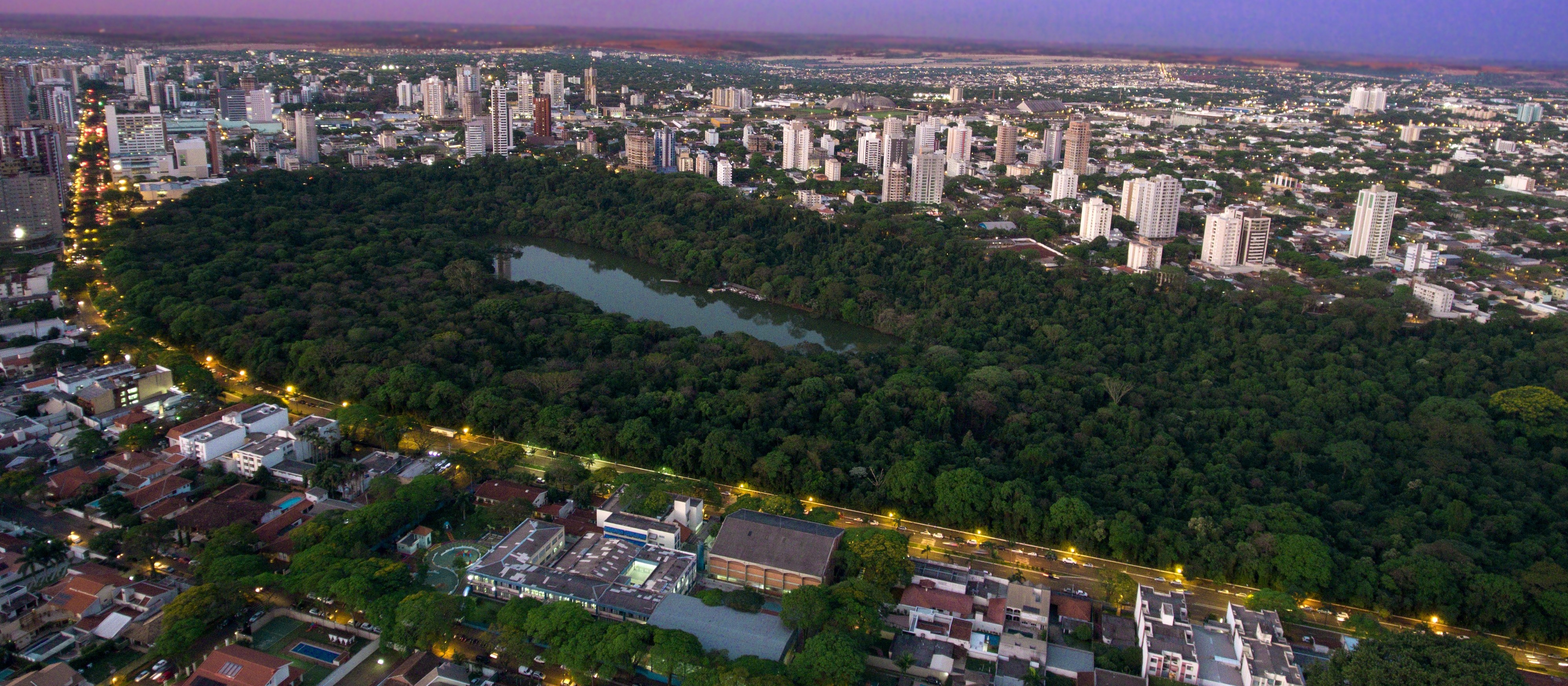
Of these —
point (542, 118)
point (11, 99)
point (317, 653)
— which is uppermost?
point (11, 99)

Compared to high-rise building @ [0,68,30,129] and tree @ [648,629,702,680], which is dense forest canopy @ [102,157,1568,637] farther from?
high-rise building @ [0,68,30,129]

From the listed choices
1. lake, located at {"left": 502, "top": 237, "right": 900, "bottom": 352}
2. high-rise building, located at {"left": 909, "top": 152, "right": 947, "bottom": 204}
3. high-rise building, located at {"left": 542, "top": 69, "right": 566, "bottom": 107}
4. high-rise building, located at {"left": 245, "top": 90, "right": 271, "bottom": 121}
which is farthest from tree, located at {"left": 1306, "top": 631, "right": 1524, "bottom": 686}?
high-rise building, located at {"left": 542, "top": 69, "right": 566, "bottom": 107}

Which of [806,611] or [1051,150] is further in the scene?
[1051,150]

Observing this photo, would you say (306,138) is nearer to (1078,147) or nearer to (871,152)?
(871,152)

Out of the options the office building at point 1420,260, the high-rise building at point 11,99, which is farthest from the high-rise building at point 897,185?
the high-rise building at point 11,99

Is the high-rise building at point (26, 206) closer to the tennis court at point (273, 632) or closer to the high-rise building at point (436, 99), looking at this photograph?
the tennis court at point (273, 632)

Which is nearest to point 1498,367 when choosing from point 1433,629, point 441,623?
point 1433,629

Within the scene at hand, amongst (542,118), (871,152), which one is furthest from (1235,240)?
(542,118)
